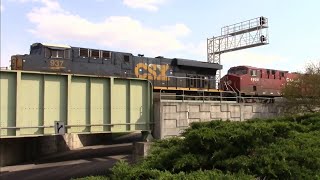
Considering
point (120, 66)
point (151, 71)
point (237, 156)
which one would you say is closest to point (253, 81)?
point (151, 71)

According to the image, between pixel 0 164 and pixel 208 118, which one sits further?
pixel 0 164

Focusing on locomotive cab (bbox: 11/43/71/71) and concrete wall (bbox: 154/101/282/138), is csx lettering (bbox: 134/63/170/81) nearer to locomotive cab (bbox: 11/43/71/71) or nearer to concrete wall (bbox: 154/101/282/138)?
concrete wall (bbox: 154/101/282/138)

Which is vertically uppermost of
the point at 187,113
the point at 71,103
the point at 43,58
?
the point at 43,58

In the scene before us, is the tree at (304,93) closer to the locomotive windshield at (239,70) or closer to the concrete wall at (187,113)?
the locomotive windshield at (239,70)

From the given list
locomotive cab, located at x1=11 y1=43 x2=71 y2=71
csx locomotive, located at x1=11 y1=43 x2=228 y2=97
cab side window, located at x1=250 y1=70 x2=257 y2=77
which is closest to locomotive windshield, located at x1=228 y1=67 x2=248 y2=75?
cab side window, located at x1=250 y1=70 x2=257 y2=77

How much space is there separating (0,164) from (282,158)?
2728cm

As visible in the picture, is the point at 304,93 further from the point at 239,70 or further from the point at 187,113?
the point at 187,113

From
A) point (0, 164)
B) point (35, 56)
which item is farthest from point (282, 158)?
point (0, 164)

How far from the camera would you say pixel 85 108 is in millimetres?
20406

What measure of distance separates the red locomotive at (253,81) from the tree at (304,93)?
2718mm

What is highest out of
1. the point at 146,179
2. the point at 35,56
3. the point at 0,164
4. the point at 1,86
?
the point at 35,56

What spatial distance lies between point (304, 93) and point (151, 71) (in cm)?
1492

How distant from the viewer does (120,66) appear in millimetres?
27766

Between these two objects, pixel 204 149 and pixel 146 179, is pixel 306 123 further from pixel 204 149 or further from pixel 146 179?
pixel 146 179
